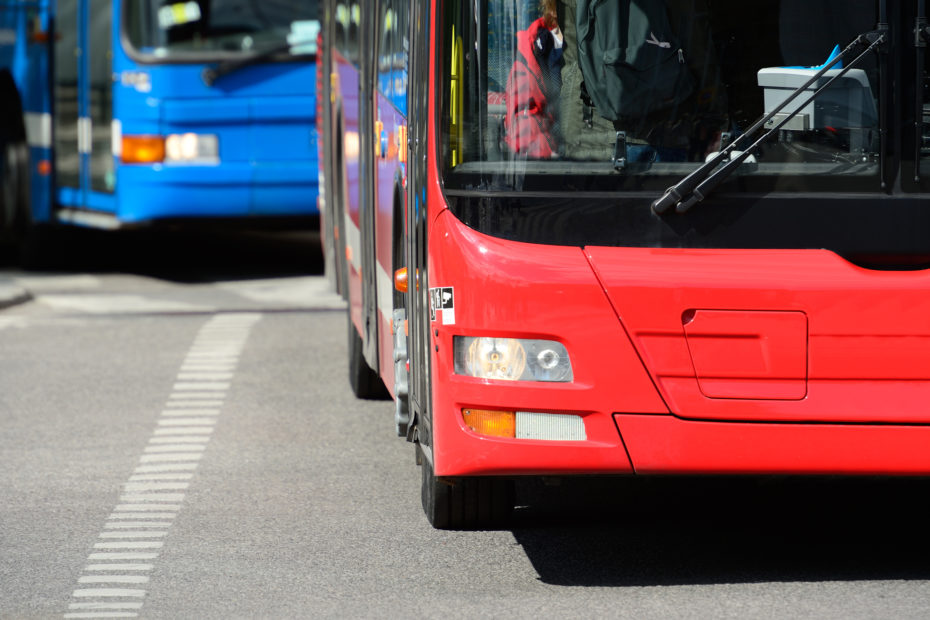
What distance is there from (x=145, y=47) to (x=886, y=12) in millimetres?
9206

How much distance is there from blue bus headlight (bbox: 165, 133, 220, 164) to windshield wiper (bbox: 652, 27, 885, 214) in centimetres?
892

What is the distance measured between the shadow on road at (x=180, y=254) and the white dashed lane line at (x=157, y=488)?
4.14 meters

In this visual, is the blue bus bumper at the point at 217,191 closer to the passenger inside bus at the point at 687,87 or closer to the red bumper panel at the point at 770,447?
the passenger inside bus at the point at 687,87

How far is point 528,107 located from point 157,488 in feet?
8.36

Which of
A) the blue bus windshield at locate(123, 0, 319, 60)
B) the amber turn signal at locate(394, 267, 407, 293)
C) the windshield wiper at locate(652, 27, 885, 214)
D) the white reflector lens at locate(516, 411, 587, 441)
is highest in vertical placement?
the blue bus windshield at locate(123, 0, 319, 60)

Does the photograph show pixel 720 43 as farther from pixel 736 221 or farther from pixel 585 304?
pixel 585 304

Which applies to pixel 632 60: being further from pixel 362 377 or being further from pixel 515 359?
pixel 362 377

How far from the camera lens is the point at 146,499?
692cm

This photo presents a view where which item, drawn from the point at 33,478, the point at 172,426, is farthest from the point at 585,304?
the point at 172,426

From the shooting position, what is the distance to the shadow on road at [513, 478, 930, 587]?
5.72m

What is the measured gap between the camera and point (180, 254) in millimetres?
16953

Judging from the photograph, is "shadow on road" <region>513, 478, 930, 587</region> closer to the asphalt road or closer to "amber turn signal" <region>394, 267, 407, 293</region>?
the asphalt road

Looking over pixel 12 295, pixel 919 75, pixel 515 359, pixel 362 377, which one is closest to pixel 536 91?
pixel 515 359

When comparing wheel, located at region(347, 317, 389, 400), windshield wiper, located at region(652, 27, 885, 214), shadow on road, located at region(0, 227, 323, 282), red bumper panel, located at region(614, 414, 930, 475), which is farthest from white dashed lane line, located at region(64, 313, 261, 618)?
shadow on road, located at region(0, 227, 323, 282)
